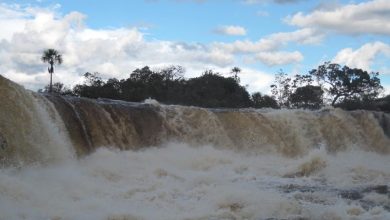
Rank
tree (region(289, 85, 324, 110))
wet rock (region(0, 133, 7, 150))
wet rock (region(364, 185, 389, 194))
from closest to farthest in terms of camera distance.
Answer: wet rock (region(0, 133, 7, 150)), wet rock (region(364, 185, 389, 194)), tree (region(289, 85, 324, 110))

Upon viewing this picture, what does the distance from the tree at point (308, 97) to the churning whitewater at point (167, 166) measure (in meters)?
29.4

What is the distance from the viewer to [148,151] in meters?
16.2

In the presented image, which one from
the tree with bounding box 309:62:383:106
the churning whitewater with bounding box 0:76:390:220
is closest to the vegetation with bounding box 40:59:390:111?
the tree with bounding box 309:62:383:106

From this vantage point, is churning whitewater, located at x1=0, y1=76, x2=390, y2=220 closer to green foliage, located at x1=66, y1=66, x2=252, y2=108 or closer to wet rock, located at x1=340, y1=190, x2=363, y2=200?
wet rock, located at x1=340, y1=190, x2=363, y2=200

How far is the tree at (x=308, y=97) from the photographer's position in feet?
170

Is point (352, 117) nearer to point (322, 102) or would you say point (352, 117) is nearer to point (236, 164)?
point (236, 164)

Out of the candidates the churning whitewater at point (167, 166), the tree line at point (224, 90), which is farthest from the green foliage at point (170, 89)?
the churning whitewater at point (167, 166)

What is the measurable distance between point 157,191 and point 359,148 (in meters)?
15.0

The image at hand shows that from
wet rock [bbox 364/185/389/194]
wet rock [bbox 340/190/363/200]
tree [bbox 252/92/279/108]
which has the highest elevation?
tree [bbox 252/92/279/108]

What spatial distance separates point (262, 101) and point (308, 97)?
4780mm

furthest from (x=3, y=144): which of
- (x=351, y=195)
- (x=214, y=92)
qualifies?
(x=214, y=92)

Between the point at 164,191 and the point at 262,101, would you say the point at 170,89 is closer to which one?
the point at 262,101

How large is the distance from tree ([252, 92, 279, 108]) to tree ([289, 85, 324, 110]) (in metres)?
1.92

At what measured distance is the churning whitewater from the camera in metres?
9.12
